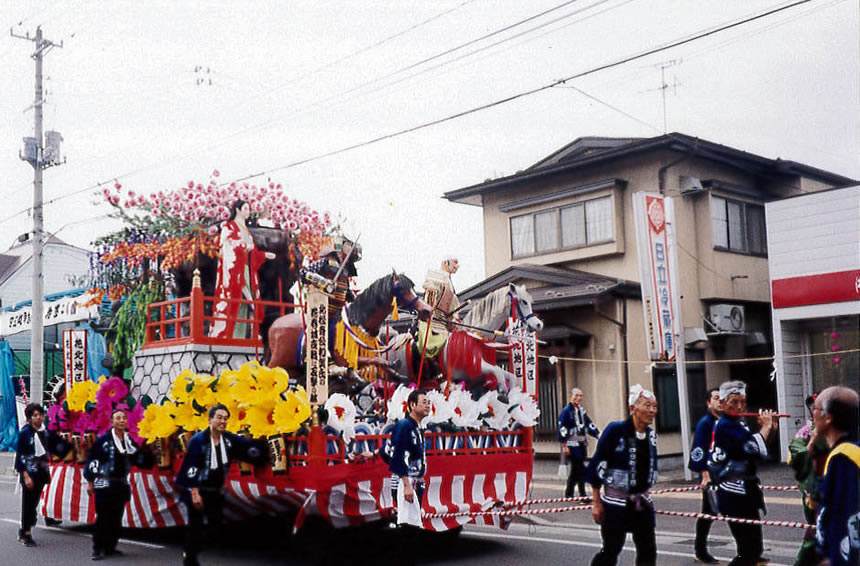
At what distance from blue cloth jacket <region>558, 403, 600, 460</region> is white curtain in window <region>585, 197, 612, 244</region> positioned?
7337 millimetres

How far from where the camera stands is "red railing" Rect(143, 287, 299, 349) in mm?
10914

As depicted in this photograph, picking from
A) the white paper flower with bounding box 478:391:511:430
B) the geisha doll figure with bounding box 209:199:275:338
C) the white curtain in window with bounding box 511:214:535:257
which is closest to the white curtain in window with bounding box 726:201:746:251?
the white curtain in window with bounding box 511:214:535:257

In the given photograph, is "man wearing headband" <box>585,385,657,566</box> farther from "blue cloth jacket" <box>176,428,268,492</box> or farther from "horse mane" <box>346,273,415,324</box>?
"horse mane" <box>346,273,415,324</box>

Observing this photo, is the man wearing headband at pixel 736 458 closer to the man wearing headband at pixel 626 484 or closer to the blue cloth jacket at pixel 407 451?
the man wearing headband at pixel 626 484

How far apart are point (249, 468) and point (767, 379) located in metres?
16.0

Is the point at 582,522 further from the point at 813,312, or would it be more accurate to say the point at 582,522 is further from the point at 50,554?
the point at 813,312

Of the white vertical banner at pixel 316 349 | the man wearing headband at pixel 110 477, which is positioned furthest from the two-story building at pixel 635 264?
the man wearing headband at pixel 110 477

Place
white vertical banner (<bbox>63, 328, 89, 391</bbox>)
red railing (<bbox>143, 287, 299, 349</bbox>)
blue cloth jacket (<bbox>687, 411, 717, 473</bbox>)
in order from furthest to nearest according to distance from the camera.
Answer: white vertical banner (<bbox>63, 328, 89, 391</bbox>)
red railing (<bbox>143, 287, 299, 349</bbox>)
blue cloth jacket (<bbox>687, 411, 717, 473</bbox>)

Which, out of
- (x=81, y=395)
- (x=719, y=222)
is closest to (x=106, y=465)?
(x=81, y=395)

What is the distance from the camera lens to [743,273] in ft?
70.5

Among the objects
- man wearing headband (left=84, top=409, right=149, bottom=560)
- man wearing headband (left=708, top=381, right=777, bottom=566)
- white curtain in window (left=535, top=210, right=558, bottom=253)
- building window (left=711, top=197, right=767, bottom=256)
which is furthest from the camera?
white curtain in window (left=535, top=210, right=558, bottom=253)

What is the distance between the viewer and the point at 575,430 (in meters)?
14.5

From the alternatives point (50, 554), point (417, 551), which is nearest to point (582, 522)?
point (417, 551)

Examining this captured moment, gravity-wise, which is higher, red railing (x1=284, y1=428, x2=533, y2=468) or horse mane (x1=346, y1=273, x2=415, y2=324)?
horse mane (x1=346, y1=273, x2=415, y2=324)
